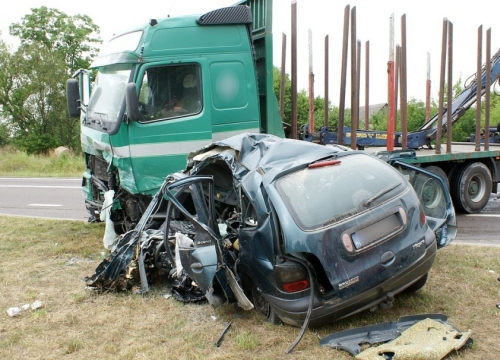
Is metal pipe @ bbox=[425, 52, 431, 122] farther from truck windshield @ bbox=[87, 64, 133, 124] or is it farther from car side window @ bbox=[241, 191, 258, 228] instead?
car side window @ bbox=[241, 191, 258, 228]

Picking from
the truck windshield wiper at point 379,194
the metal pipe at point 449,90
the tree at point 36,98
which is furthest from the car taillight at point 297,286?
the tree at point 36,98

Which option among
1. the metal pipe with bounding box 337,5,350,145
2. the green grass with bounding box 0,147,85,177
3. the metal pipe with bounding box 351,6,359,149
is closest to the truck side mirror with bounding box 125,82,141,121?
the metal pipe with bounding box 337,5,350,145

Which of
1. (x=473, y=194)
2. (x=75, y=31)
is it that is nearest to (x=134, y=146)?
(x=473, y=194)

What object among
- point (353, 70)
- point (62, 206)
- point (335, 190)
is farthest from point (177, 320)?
point (62, 206)

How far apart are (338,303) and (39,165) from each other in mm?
21031

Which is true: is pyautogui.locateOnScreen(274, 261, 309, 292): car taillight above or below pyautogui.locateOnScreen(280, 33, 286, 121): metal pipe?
below

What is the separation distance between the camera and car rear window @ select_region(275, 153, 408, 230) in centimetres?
402

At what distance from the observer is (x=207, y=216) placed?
4.64m

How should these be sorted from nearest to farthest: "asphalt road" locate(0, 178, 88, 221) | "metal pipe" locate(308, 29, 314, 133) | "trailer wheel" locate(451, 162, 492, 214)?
"trailer wheel" locate(451, 162, 492, 214), "metal pipe" locate(308, 29, 314, 133), "asphalt road" locate(0, 178, 88, 221)

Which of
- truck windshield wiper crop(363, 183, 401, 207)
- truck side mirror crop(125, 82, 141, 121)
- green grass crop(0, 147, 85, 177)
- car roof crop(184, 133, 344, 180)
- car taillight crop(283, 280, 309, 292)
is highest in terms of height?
truck side mirror crop(125, 82, 141, 121)

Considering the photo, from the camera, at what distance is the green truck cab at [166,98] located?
6.57m

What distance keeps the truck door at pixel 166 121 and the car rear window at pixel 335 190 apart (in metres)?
2.73

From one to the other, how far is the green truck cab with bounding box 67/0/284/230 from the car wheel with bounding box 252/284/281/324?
8.42 feet

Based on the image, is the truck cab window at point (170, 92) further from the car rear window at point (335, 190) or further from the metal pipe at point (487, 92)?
the metal pipe at point (487, 92)
